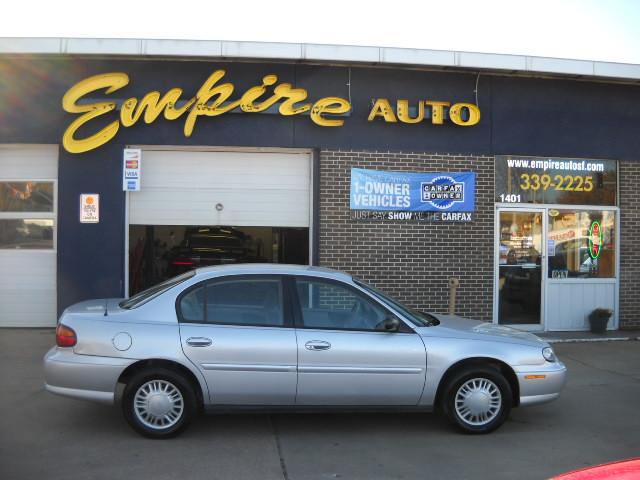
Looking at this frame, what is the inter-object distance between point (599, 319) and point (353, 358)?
7402mm

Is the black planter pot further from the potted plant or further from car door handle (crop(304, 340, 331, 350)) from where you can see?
car door handle (crop(304, 340, 331, 350))

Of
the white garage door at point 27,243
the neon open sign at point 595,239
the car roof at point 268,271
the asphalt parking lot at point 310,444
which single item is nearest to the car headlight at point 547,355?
the asphalt parking lot at point 310,444

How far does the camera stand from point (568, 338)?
1084 centimetres

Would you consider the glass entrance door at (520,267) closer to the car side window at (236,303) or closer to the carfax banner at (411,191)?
the carfax banner at (411,191)

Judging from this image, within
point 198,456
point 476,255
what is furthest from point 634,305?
point 198,456

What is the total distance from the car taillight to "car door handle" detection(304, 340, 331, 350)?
1.99 m

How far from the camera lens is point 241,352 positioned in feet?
18.1

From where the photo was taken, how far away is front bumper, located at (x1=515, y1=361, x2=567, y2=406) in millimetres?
5812

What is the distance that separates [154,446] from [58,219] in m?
6.25

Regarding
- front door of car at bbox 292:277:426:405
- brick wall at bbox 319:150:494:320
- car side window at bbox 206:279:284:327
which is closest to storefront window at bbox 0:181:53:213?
brick wall at bbox 319:150:494:320

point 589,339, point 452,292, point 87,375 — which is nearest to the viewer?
point 87,375

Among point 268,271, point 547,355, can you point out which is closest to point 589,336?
point 547,355

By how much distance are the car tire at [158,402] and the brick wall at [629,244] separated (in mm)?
9099

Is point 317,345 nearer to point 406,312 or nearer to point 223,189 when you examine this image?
point 406,312
